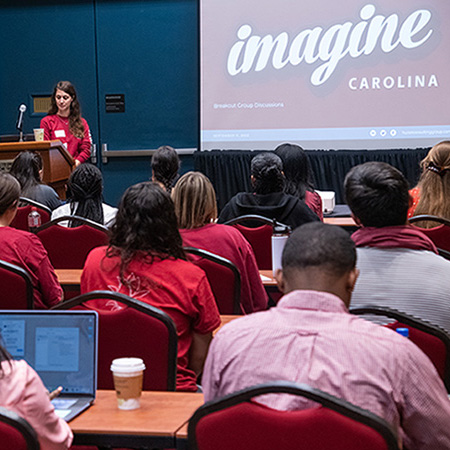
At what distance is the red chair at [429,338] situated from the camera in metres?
1.93

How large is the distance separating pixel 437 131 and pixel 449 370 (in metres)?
6.50

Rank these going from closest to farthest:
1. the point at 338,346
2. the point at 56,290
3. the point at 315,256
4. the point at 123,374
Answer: the point at 338,346 < the point at 315,256 < the point at 123,374 < the point at 56,290

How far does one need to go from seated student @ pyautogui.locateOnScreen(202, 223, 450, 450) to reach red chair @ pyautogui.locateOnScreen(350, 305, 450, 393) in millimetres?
351

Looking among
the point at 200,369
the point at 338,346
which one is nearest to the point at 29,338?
the point at 200,369

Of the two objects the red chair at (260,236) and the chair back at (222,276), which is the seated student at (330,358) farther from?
the red chair at (260,236)

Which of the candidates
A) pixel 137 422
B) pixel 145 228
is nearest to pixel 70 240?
pixel 145 228

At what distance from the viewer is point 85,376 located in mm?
1990

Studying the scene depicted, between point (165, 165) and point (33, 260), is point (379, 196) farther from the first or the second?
point (165, 165)

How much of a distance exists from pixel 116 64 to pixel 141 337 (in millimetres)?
7245

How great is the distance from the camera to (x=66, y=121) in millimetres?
7961

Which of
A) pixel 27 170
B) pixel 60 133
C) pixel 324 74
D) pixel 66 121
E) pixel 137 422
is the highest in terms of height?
pixel 324 74

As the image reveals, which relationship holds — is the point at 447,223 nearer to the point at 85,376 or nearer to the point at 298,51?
the point at 85,376

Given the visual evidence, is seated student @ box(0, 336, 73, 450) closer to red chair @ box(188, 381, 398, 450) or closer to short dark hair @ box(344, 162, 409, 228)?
red chair @ box(188, 381, 398, 450)

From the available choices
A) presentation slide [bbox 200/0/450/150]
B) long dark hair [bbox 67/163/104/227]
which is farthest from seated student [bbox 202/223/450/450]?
presentation slide [bbox 200/0/450/150]
